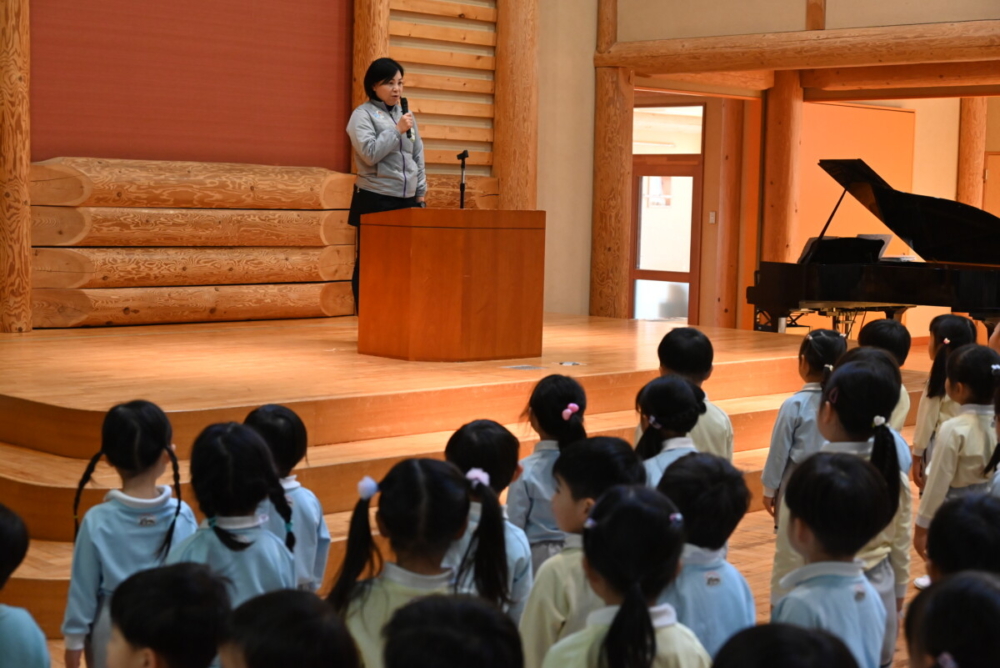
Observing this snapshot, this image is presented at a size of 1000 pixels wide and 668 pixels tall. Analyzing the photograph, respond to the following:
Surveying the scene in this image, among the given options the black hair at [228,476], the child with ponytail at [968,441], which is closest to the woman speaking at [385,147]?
the child with ponytail at [968,441]

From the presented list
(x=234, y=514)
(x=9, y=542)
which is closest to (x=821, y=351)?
(x=234, y=514)

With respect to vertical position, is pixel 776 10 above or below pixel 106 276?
above

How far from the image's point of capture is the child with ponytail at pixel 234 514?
8.13ft

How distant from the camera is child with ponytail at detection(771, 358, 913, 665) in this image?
117 inches

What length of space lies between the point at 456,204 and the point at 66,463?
500cm

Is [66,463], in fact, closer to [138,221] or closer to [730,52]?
[138,221]

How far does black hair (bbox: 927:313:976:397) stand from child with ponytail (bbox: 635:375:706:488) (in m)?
1.38

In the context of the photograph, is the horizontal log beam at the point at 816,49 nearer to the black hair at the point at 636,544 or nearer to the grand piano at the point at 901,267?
the grand piano at the point at 901,267

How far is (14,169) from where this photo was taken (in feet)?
23.2

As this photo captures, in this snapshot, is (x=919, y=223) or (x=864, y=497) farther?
(x=919, y=223)

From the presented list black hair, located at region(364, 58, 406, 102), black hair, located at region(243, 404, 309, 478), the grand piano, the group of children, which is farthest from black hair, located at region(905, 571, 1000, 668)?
the grand piano

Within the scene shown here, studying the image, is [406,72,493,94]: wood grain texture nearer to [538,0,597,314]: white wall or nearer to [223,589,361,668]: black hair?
[538,0,597,314]: white wall

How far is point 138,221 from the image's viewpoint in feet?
25.0

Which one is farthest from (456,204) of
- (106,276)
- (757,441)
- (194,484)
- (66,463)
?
(194,484)
